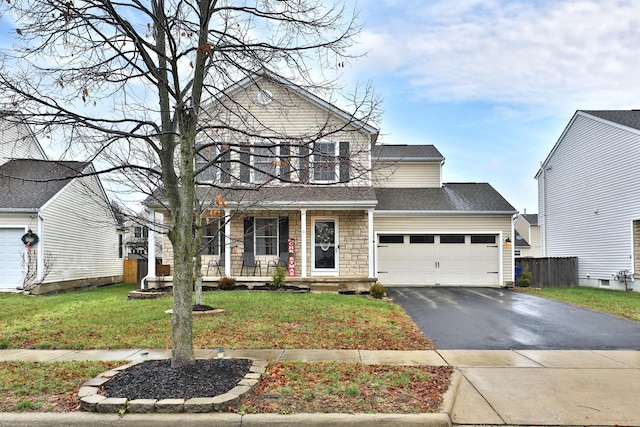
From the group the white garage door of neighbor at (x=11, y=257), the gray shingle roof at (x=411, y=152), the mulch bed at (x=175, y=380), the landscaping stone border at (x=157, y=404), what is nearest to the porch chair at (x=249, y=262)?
the gray shingle roof at (x=411, y=152)

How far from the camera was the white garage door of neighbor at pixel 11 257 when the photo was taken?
17328mm

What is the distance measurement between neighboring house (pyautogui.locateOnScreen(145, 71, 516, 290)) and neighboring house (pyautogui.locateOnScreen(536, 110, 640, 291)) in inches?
168

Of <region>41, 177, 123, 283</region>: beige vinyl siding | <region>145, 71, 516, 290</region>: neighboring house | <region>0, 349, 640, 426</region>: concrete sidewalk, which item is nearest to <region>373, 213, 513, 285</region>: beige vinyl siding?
<region>145, 71, 516, 290</region>: neighboring house

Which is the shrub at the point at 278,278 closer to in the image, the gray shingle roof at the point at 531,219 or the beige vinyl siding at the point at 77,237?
the beige vinyl siding at the point at 77,237

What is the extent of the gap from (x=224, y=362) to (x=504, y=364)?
13.7ft

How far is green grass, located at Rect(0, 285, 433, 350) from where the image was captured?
831 centimetres

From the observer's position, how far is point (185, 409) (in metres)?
4.89

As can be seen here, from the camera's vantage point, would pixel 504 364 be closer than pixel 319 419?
No

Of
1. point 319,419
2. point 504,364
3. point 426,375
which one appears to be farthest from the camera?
point 504,364

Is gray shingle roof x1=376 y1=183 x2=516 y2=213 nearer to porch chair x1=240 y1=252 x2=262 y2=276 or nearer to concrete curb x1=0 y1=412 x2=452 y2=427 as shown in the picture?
porch chair x1=240 y1=252 x2=262 y2=276

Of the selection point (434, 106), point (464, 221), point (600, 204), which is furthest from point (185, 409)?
point (600, 204)

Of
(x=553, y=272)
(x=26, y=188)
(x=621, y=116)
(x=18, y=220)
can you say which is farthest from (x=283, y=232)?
(x=621, y=116)

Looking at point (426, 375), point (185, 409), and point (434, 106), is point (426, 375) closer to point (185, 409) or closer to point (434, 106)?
point (185, 409)

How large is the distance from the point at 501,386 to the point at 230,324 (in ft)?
18.8
